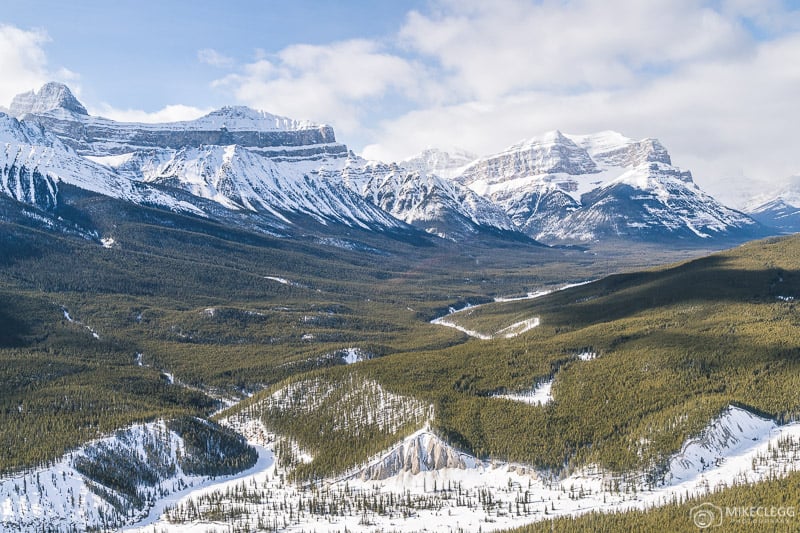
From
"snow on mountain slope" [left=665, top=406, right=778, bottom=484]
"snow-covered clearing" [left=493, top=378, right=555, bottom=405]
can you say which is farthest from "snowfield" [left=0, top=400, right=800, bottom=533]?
"snow-covered clearing" [left=493, top=378, right=555, bottom=405]

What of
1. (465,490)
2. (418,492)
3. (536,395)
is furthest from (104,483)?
(536,395)

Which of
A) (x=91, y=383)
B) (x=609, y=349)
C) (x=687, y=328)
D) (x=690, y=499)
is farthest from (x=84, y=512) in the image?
(x=687, y=328)

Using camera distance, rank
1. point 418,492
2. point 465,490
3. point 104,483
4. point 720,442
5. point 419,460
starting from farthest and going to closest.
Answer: point 419,460 < point 104,483 < point 418,492 < point 465,490 < point 720,442

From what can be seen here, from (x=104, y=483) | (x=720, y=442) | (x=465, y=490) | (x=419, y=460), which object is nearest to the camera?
(x=720, y=442)

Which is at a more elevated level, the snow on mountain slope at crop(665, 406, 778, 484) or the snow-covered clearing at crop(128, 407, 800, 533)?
the snow on mountain slope at crop(665, 406, 778, 484)

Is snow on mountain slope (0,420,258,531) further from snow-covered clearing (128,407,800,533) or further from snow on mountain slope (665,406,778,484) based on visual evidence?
snow on mountain slope (665,406,778,484)

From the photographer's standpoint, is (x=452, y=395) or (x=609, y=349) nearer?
(x=452, y=395)

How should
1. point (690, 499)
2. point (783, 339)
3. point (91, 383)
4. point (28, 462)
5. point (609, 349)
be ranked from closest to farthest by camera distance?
point (690, 499), point (28, 462), point (783, 339), point (609, 349), point (91, 383)

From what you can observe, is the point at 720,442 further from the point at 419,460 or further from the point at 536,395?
the point at 419,460

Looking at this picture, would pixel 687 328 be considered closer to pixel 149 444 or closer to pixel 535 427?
pixel 535 427
